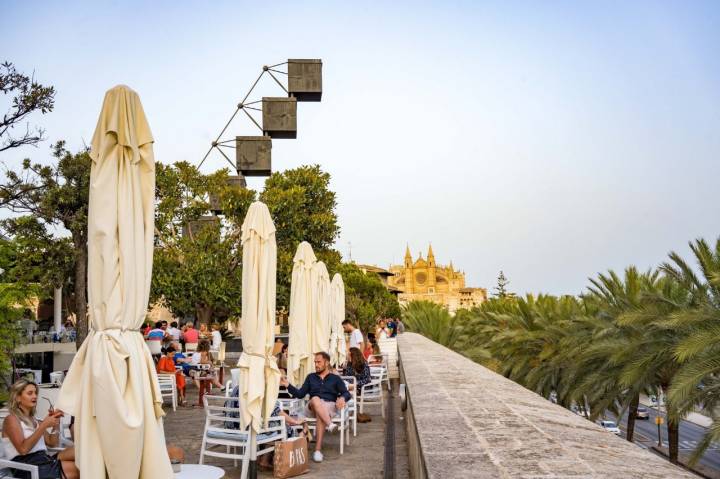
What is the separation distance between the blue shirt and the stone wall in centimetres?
284

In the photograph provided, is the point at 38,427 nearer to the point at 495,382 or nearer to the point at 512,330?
the point at 495,382

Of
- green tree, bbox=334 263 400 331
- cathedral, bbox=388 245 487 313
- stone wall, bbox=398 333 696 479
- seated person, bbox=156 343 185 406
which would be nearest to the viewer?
stone wall, bbox=398 333 696 479

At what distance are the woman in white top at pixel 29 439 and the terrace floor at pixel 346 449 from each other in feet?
7.55

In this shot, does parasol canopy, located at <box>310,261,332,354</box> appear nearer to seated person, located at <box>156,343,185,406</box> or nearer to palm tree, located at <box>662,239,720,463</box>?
seated person, located at <box>156,343,185,406</box>

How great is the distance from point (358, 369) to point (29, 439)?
6297 millimetres

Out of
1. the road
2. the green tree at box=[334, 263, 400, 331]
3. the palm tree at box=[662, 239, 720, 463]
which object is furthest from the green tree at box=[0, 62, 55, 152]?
the road

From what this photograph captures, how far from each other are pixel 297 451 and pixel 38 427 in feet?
8.52

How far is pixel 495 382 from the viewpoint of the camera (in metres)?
7.10

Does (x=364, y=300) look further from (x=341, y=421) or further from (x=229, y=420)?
(x=229, y=420)

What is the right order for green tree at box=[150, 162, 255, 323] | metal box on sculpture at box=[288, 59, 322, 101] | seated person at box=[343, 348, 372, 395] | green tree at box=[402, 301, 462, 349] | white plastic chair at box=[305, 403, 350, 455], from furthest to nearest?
green tree at box=[402, 301, 462, 349]
green tree at box=[150, 162, 255, 323]
metal box on sculpture at box=[288, 59, 322, 101]
seated person at box=[343, 348, 372, 395]
white plastic chair at box=[305, 403, 350, 455]

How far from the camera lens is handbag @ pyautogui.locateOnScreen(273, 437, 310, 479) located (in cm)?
653

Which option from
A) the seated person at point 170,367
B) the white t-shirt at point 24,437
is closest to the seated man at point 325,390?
the white t-shirt at point 24,437

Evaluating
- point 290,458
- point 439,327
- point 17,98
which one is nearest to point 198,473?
point 290,458

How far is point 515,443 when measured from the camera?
135 inches
